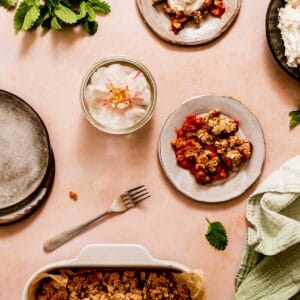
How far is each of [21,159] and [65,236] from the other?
22 centimetres

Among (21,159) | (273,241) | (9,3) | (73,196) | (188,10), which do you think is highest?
(9,3)

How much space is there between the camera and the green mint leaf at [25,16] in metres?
1.40

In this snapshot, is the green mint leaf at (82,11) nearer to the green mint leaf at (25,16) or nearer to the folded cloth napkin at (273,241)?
the green mint leaf at (25,16)

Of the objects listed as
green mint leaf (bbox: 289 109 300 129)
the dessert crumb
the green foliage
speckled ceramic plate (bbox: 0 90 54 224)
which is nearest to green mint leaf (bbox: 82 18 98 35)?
the green foliage

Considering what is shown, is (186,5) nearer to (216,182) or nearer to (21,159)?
(216,182)

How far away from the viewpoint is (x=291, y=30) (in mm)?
1360

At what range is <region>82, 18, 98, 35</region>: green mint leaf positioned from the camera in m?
1.43

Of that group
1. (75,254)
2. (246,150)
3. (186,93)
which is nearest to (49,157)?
(75,254)

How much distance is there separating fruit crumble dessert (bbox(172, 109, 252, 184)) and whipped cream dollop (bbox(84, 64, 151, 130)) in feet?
0.40

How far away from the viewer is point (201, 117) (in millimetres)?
1396

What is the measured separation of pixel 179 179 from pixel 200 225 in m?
0.13

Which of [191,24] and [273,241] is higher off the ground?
[191,24]

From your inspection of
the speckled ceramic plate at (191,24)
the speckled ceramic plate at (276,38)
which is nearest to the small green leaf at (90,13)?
the speckled ceramic plate at (191,24)

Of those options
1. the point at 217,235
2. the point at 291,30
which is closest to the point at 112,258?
the point at 217,235
